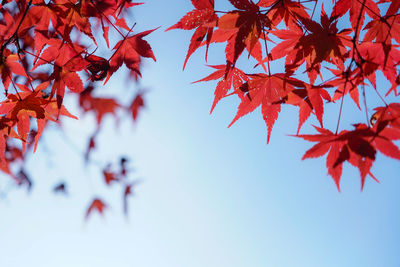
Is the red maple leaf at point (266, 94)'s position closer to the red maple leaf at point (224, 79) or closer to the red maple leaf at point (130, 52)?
the red maple leaf at point (224, 79)

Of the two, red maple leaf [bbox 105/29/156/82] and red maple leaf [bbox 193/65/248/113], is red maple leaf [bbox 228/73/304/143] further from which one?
red maple leaf [bbox 105/29/156/82]

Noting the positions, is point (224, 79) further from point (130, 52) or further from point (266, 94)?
point (130, 52)

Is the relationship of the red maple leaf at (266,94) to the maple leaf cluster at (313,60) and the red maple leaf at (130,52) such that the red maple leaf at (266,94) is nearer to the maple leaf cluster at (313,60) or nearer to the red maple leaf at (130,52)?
the maple leaf cluster at (313,60)

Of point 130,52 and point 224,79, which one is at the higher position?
point 130,52

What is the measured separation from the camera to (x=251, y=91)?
90cm

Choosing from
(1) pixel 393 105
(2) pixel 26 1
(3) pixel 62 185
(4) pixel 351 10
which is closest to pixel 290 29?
(4) pixel 351 10

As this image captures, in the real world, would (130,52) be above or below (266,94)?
above

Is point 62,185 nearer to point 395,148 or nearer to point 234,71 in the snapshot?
point 234,71

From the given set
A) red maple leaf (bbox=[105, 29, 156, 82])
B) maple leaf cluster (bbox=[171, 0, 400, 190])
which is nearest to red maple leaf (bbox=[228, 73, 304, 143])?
maple leaf cluster (bbox=[171, 0, 400, 190])

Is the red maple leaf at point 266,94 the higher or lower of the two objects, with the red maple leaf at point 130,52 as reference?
lower

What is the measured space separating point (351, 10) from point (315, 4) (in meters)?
0.13

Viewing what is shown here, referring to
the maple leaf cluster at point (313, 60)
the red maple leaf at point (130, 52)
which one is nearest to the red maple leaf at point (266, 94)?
the maple leaf cluster at point (313, 60)

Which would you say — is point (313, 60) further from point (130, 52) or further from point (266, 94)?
point (130, 52)

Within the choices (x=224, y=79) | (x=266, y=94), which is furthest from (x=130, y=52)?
(x=266, y=94)
